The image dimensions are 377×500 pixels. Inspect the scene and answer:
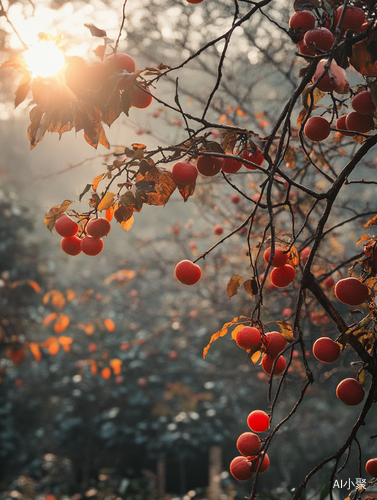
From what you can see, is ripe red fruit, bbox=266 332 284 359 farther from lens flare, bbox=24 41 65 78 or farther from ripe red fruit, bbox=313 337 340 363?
lens flare, bbox=24 41 65 78

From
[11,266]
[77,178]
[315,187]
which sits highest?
[77,178]

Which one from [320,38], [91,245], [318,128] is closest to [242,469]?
[91,245]

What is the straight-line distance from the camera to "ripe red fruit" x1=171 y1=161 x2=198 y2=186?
697mm

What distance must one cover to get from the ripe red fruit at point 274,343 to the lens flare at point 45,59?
59 cm

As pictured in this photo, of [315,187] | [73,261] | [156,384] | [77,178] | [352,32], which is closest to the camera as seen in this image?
[352,32]

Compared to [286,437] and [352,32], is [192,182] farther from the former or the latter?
[286,437]

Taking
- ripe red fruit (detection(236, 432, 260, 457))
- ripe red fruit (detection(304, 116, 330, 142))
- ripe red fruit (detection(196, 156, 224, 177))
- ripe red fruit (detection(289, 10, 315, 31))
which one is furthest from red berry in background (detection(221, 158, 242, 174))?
ripe red fruit (detection(236, 432, 260, 457))

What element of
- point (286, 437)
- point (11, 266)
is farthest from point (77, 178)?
point (286, 437)

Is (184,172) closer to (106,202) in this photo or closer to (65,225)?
(106,202)

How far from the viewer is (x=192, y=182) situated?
0.72m

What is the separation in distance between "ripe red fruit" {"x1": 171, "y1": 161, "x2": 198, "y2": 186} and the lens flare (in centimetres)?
26

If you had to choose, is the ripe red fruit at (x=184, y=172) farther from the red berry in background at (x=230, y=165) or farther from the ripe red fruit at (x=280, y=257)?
the ripe red fruit at (x=280, y=257)

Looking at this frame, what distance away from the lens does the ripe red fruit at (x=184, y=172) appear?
697 millimetres

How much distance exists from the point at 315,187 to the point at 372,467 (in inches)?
66.9
